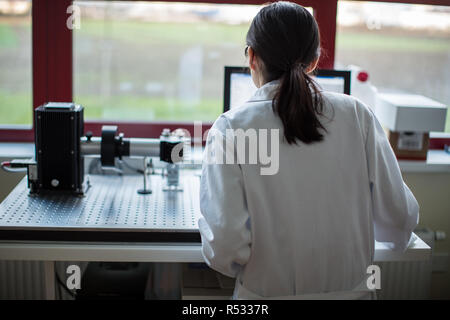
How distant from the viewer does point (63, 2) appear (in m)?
2.36

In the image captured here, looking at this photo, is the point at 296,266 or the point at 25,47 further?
the point at 25,47

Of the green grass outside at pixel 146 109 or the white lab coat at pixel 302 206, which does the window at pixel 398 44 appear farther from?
the white lab coat at pixel 302 206

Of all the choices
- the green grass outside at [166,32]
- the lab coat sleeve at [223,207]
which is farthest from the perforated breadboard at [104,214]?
the green grass outside at [166,32]

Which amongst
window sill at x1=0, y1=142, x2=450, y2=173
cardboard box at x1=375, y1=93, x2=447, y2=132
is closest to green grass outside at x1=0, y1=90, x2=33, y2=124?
window sill at x1=0, y1=142, x2=450, y2=173

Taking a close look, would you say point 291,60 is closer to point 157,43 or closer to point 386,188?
point 386,188

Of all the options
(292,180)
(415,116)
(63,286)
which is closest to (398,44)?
(415,116)

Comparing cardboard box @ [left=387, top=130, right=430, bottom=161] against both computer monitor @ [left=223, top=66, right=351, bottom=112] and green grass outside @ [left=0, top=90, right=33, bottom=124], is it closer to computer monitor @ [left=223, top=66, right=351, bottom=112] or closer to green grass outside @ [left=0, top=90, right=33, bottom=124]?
computer monitor @ [left=223, top=66, right=351, bottom=112]

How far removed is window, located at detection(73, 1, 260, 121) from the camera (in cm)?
248

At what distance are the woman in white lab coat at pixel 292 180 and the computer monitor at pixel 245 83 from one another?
2.23 ft

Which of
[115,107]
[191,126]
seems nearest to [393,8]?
[191,126]

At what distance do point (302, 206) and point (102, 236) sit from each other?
0.63 metres

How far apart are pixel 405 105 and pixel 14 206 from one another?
4.98 feet
